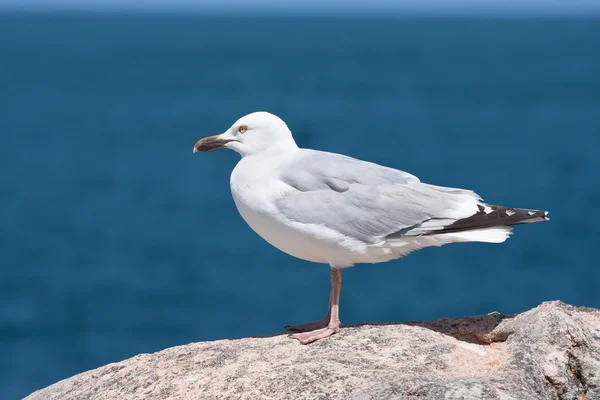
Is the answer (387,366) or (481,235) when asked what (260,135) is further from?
(387,366)

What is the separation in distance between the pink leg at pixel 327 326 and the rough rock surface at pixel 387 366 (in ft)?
0.31

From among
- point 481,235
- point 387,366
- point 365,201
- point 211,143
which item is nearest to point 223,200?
point 211,143

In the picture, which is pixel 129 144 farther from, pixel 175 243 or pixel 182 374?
pixel 182 374

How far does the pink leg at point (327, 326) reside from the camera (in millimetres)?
7445

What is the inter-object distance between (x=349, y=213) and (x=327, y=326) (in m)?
0.98

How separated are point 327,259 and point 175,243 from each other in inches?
1328

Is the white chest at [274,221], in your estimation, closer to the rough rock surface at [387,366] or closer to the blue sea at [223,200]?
the rough rock surface at [387,366]

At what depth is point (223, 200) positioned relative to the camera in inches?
1900

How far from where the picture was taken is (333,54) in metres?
144

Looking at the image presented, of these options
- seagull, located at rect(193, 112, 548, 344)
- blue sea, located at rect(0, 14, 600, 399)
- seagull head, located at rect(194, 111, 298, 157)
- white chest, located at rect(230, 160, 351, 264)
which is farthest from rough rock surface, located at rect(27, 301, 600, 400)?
blue sea, located at rect(0, 14, 600, 399)

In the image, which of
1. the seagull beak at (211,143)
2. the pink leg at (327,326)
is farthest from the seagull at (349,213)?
the seagull beak at (211,143)

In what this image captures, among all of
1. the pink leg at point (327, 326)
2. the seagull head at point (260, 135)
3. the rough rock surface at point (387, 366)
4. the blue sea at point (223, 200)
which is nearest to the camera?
the rough rock surface at point (387, 366)

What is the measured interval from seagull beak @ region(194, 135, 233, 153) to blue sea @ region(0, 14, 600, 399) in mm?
16500

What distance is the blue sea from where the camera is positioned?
1202 inches
